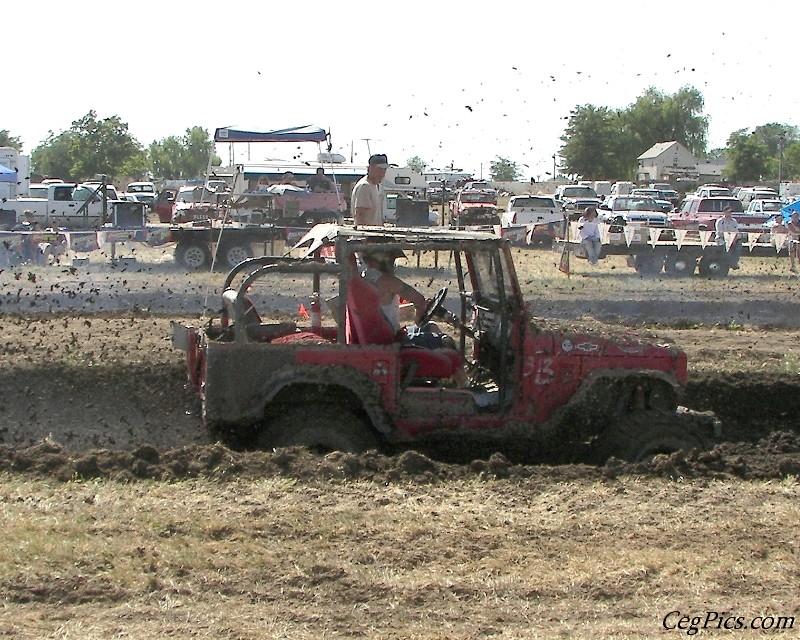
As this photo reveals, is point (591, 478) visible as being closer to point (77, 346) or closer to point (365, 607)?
point (365, 607)

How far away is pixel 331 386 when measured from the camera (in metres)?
7.07

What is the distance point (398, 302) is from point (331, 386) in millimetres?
814

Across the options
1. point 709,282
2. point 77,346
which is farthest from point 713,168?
point 77,346

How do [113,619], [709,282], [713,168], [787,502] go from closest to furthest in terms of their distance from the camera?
[113,619], [787,502], [709,282], [713,168]

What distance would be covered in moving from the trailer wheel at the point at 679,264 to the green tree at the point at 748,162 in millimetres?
52482

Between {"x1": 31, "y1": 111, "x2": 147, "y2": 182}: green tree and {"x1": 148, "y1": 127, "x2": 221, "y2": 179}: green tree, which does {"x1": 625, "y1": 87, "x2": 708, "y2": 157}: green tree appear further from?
{"x1": 148, "y1": 127, "x2": 221, "y2": 179}: green tree

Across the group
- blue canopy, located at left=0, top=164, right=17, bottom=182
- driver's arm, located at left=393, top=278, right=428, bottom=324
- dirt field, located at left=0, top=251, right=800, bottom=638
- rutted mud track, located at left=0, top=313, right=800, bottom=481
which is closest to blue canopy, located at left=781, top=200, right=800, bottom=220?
rutted mud track, located at left=0, top=313, right=800, bottom=481

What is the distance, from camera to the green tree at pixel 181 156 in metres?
87.8

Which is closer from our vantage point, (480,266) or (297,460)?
(297,460)

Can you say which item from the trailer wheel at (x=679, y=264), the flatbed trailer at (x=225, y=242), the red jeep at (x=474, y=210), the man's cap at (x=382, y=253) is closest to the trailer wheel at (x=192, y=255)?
the flatbed trailer at (x=225, y=242)

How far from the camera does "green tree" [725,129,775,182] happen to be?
2749 inches

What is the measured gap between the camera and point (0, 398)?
31.0 ft

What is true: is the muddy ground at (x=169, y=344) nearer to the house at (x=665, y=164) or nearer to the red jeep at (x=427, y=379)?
the red jeep at (x=427, y=379)

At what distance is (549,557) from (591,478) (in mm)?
1421
